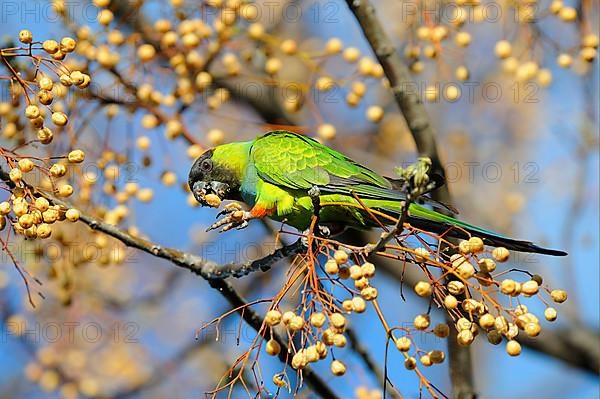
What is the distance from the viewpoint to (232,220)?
3.29 m

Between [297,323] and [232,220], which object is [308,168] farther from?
[297,323]

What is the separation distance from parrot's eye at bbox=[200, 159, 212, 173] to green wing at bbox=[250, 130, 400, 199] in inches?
9.0

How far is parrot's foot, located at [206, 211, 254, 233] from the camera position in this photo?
3.23 m

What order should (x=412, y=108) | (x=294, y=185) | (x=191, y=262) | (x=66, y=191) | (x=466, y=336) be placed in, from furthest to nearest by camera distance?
1. (x=294, y=185)
2. (x=412, y=108)
3. (x=191, y=262)
4. (x=66, y=191)
5. (x=466, y=336)

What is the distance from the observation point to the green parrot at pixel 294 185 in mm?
3357

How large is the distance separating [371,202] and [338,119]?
15.9 feet

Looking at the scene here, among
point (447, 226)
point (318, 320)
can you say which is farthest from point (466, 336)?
point (447, 226)

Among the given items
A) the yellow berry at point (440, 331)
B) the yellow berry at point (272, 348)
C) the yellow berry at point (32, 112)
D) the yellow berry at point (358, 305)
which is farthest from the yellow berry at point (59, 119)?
the yellow berry at point (440, 331)

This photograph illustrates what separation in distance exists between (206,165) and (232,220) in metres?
0.82

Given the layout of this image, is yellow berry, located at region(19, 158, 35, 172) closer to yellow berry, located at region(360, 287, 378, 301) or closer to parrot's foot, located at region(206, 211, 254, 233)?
parrot's foot, located at region(206, 211, 254, 233)

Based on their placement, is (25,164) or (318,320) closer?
(318,320)

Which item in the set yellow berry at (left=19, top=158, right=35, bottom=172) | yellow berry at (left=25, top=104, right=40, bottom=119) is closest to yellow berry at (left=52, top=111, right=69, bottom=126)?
yellow berry at (left=25, top=104, right=40, bottom=119)

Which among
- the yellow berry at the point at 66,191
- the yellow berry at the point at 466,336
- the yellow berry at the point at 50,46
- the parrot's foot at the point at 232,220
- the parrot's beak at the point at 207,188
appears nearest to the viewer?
the yellow berry at the point at 466,336

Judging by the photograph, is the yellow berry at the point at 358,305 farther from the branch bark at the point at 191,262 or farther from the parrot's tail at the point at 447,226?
the parrot's tail at the point at 447,226
